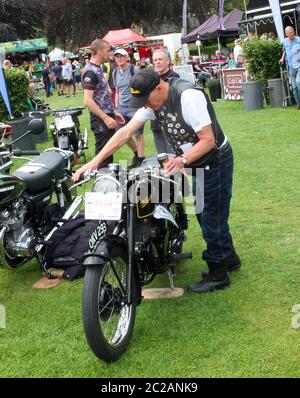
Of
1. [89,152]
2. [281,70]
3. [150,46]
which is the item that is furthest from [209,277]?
[150,46]

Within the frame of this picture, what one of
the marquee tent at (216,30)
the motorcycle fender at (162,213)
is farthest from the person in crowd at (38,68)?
the motorcycle fender at (162,213)

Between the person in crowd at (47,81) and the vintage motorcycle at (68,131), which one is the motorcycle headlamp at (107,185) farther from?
the person in crowd at (47,81)

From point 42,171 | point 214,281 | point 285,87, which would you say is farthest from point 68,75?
point 214,281

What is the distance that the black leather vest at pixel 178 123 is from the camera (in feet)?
12.3

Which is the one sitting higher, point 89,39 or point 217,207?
point 89,39

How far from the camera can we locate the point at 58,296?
4.55m

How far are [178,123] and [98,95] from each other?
3811 mm

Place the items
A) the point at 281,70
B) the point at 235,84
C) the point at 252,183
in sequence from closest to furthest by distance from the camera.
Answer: the point at 252,183 → the point at 281,70 → the point at 235,84

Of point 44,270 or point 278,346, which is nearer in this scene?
point 278,346

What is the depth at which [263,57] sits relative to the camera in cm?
1391

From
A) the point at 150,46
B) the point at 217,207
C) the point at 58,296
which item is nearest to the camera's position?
the point at 217,207
